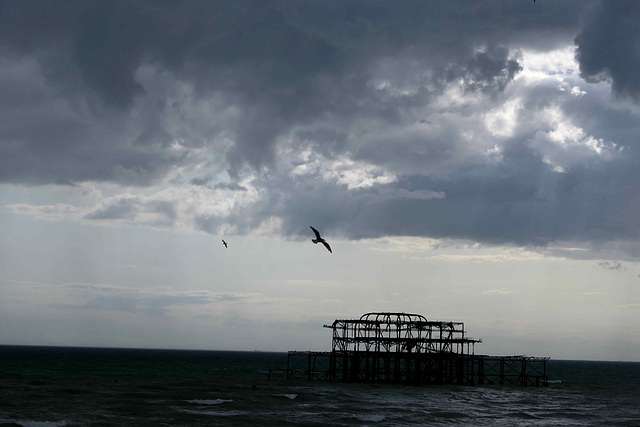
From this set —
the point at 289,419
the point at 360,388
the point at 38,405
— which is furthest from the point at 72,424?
the point at 360,388

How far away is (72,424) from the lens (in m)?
40.5

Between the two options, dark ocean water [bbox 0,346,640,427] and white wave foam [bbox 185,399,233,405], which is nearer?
dark ocean water [bbox 0,346,640,427]

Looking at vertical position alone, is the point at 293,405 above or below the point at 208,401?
above

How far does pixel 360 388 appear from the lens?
67.6m

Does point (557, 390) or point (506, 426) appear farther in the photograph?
point (557, 390)

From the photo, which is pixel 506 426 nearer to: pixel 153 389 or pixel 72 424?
pixel 72 424

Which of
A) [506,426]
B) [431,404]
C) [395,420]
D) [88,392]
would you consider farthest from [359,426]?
[88,392]

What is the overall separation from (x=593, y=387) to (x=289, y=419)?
58689 mm

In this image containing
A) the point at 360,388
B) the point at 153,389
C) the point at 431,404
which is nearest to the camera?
the point at 431,404

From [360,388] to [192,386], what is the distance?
58.6ft

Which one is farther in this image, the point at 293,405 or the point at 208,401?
the point at 208,401

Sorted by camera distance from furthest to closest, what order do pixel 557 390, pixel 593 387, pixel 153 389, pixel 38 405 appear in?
pixel 593 387
pixel 557 390
pixel 153 389
pixel 38 405

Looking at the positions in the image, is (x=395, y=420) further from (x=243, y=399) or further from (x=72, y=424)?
(x=72, y=424)

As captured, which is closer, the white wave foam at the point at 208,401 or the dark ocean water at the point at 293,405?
the dark ocean water at the point at 293,405
